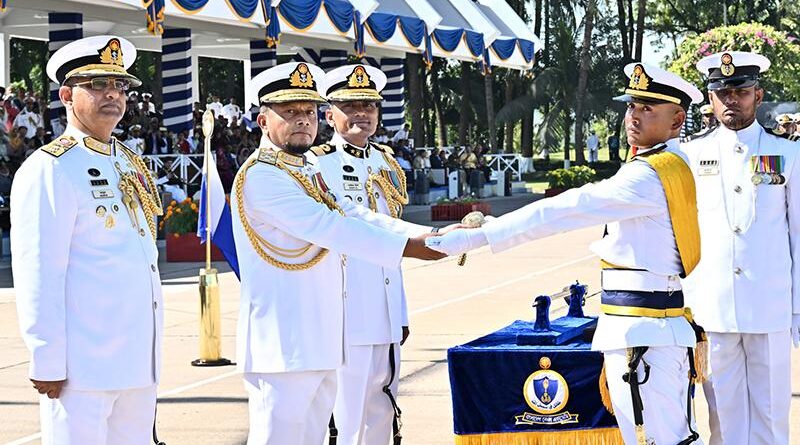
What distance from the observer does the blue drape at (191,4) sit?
2194 cm

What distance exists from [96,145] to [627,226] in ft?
7.13

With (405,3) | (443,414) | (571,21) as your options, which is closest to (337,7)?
(405,3)

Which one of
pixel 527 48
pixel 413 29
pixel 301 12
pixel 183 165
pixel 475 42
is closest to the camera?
pixel 183 165

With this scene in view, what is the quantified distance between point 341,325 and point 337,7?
2227 cm

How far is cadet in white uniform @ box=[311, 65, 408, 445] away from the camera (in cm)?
632

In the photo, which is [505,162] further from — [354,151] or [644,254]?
[644,254]

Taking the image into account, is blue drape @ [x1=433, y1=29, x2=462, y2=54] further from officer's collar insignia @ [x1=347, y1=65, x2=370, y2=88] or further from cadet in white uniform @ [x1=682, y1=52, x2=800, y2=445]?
cadet in white uniform @ [x1=682, y1=52, x2=800, y2=445]

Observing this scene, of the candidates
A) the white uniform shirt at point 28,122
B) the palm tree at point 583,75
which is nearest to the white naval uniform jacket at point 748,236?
the white uniform shirt at point 28,122

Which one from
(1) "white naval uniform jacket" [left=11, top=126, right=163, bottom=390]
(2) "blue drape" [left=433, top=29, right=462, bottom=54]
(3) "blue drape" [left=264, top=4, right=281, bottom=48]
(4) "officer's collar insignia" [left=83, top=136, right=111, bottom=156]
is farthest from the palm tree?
(1) "white naval uniform jacket" [left=11, top=126, right=163, bottom=390]

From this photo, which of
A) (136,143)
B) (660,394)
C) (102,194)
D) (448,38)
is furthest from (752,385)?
(448,38)

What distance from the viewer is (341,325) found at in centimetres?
557

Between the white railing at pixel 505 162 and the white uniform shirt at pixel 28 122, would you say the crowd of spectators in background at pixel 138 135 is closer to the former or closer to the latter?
the white uniform shirt at pixel 28 122

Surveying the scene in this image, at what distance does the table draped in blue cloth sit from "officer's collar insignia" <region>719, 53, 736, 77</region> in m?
1.54

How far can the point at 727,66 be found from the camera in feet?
20.9
